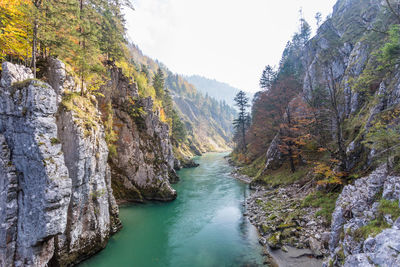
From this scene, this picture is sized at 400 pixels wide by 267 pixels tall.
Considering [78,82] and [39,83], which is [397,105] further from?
[78,82]

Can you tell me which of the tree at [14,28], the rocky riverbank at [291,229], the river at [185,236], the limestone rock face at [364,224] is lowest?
the river at [185,236]

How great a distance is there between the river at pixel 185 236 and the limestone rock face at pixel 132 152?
5.57 feet

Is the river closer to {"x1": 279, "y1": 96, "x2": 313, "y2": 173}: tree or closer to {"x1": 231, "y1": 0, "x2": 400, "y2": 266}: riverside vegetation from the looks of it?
{"x1": 231, "y1": 0, "x2": 400, "y2": 266}: riverside vegetation

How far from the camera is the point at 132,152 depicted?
2305 centimetres

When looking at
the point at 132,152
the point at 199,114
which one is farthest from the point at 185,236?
the point at 199,114

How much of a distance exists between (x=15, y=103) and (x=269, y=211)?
20055 mm

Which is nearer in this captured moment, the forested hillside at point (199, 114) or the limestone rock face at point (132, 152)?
the limestone rock face at point (132, 152)

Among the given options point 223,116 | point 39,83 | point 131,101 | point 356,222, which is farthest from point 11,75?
point 223,116

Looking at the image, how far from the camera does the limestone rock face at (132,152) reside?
2259cm

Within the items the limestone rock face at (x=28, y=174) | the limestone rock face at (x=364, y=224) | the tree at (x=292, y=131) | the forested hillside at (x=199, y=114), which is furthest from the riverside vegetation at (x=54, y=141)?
the forested hillside at (x=199, y=114)

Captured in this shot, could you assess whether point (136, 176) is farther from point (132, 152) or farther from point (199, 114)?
point (199, 114)

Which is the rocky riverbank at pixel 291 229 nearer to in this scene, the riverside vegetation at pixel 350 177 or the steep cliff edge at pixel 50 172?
the riverside vegetation at pixel 350 177

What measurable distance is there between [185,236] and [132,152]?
12204 mm

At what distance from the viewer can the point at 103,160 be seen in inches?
569
